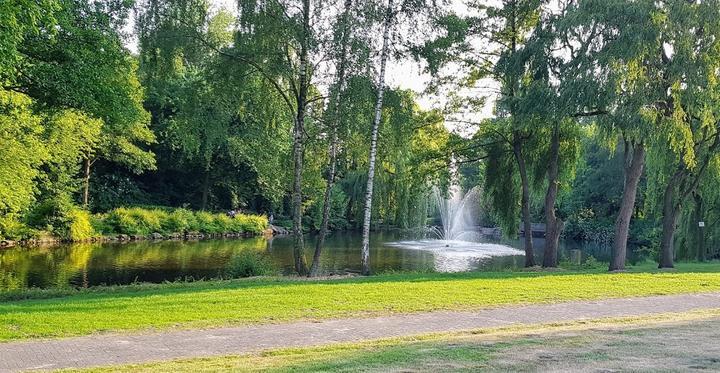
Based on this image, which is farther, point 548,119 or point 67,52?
point 548,119

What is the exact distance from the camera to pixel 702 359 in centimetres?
646

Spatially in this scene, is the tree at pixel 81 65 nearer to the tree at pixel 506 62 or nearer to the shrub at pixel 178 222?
the tree at pixel 506 62

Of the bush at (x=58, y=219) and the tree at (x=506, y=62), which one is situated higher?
the tree at (x=506, y=62)

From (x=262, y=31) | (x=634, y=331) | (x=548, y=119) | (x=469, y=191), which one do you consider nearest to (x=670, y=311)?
(x=634, y=331)

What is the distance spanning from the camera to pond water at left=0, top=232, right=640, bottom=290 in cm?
2084

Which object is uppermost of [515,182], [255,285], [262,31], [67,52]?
[262,31]

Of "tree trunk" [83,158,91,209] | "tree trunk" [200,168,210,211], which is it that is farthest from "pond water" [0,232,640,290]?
"tree trunk" [200,168,210,211]

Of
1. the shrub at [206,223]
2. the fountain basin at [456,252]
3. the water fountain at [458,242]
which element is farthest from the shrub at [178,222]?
the water fountain at [458,242]

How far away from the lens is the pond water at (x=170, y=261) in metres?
20.8

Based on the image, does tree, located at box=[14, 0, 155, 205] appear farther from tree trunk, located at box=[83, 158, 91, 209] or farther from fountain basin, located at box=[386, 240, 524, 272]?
tree trunk, located at box=[83, 158, 91, 209]

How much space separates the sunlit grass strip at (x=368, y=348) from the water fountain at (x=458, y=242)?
47.9ft

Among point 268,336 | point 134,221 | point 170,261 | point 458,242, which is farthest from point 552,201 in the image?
point 134,221

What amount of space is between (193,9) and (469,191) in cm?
4005

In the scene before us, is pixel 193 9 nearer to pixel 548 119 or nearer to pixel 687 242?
pixel 548 119
